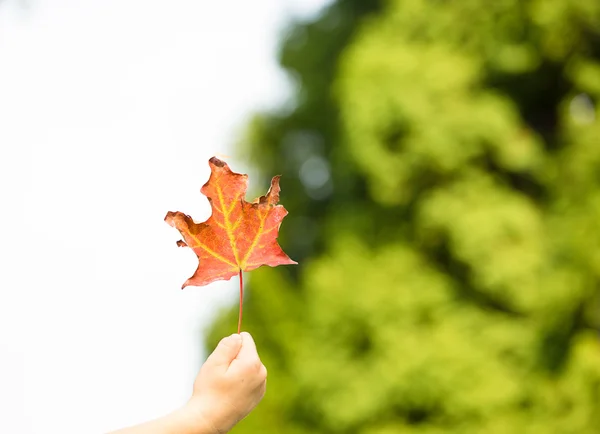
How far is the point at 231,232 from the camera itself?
1.24 meters

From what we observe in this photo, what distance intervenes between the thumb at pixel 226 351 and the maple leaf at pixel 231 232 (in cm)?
10

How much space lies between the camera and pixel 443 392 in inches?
221

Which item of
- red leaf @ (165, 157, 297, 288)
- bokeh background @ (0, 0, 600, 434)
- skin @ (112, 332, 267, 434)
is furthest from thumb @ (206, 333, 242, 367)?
bokeh background @ (0, 0, 600, 434)

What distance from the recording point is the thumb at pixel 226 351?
1.23m

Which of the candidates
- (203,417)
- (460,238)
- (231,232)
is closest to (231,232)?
(231,232)

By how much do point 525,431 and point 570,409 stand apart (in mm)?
369

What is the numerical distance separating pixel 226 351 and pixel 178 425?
139mm

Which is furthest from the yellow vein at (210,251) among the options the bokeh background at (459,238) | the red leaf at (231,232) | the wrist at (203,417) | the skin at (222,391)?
the bokeh background at (459,238)

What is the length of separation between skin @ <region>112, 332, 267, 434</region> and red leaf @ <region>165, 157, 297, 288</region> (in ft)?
0.40

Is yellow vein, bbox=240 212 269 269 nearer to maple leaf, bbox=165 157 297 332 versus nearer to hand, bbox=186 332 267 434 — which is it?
maple leaf, bbox=165 157 297 332

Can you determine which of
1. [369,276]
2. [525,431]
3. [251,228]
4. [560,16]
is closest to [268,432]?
[369,276]

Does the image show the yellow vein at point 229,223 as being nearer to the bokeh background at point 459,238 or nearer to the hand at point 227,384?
the hand at point 227,384

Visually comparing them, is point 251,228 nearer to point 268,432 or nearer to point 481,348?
point 481,348

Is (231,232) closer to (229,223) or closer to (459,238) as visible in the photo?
(229,223)
